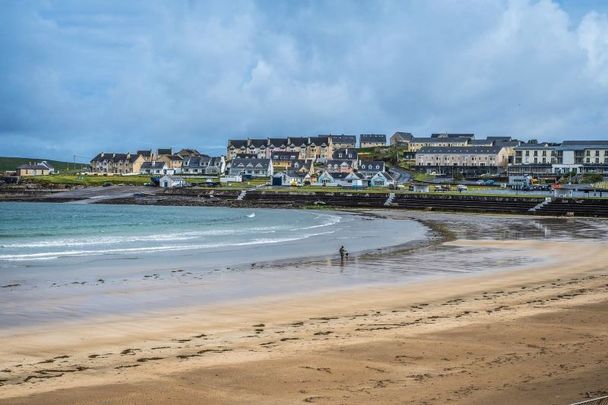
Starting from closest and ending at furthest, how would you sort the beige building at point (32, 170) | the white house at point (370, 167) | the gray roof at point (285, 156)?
the white house at point (370, 167) < the beige building at point (32, 170) < the gray roof at point (285, 156)

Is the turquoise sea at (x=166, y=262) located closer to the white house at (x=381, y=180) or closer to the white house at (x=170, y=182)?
the white house at (x=170, y=182)

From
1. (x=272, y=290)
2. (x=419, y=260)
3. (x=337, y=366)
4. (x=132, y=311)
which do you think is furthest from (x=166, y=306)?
(x=419, y=260)

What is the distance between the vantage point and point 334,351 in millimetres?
12102

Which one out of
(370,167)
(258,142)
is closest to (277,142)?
(258,142)

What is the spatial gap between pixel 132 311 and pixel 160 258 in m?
11.5

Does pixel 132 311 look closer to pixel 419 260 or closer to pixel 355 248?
pixel 419 260

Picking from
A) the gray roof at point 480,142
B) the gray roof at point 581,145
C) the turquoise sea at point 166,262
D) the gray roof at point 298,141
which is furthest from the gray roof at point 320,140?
the turquoise sea at point 166,262

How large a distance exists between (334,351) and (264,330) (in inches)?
104

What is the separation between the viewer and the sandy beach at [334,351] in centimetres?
958

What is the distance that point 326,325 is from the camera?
48.6 ft

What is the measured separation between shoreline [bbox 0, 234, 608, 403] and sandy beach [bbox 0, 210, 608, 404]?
3 cm

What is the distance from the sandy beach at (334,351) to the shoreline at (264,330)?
0.03m

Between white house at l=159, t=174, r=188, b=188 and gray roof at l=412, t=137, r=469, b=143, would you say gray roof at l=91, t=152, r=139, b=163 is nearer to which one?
white house at l=159, t=174, r=188, b=188

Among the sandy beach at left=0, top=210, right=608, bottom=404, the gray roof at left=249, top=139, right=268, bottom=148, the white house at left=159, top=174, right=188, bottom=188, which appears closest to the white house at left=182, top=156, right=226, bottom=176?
the gray roof at left=249, top=139, right=268, bottom=148
